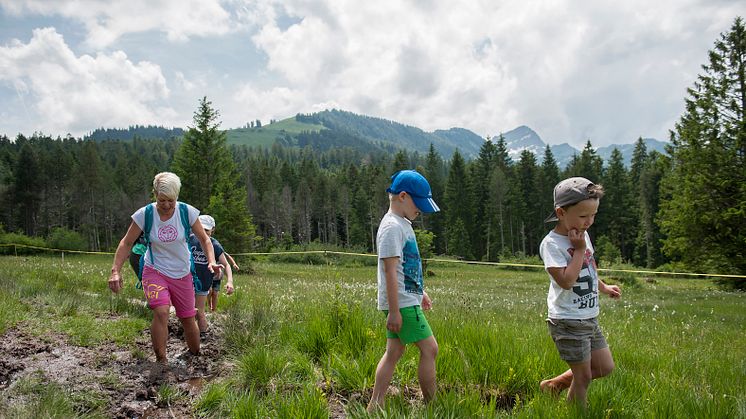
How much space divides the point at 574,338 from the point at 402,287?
1.25m

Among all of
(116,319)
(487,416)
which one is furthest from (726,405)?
(116,319)

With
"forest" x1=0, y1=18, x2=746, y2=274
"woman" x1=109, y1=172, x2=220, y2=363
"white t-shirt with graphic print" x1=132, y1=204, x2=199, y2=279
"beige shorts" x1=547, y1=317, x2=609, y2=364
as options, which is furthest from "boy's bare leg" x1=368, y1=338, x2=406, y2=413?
"forest" x1=0, y1=18, x2=746, y2=274

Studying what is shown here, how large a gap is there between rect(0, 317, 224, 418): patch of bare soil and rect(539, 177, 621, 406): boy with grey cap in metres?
2.81

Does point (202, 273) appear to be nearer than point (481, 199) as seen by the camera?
Yes

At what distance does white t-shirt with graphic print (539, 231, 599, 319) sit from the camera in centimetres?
329

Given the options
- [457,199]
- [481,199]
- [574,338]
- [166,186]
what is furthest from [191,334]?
[481,199]

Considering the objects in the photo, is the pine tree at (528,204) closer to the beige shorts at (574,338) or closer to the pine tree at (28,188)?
the beige shorts at (574,338)

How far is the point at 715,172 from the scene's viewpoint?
82.0ft

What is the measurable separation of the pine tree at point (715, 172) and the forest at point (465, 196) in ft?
0.21

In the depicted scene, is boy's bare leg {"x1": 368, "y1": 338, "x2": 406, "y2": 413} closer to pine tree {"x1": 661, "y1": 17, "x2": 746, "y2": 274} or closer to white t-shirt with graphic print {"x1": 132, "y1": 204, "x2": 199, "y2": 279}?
white t-shirt with graphic print {"x1": 132, "y1": 204, "x2": 199, "y2": 279}

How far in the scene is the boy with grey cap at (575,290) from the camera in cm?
321

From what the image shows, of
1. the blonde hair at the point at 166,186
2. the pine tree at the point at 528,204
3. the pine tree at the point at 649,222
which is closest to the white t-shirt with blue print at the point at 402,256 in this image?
the blonde hair at the point at 166,186

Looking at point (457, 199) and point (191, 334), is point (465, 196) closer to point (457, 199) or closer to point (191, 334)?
point (457, 199)

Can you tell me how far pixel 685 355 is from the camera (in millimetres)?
5133
